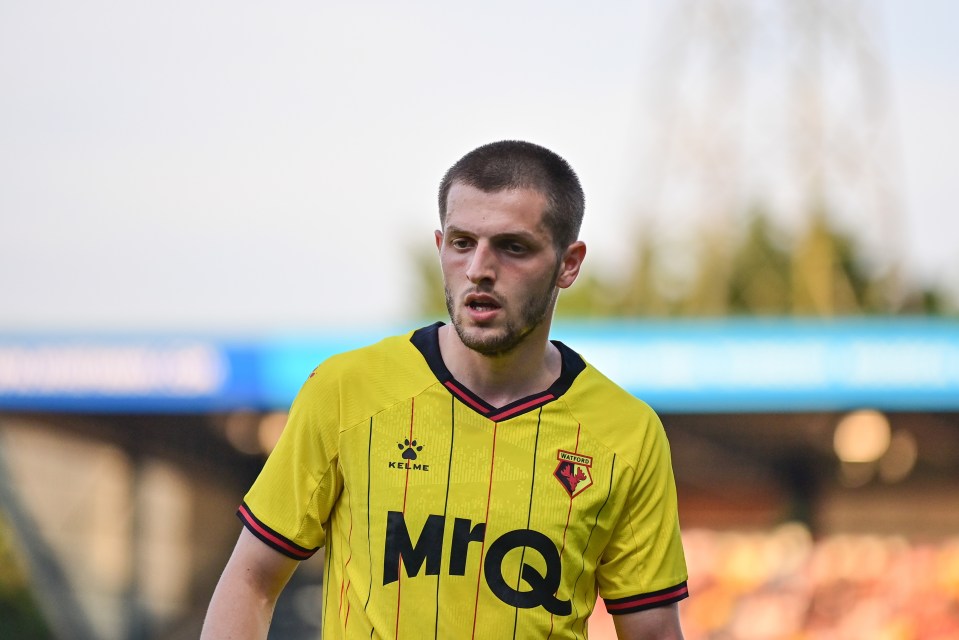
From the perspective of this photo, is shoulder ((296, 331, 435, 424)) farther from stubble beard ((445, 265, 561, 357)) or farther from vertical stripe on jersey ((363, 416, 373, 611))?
stubble beard ((445, 265, 561, 357))

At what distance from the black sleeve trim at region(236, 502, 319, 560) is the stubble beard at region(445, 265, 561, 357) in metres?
0.58

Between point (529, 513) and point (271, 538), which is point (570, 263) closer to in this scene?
point (529, 513)

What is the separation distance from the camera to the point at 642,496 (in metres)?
3.10

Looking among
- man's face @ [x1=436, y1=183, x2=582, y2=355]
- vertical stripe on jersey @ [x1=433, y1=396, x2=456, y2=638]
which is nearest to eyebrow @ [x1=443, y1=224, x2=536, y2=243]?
man's face @ [x1=436, y1=183, x2=582, y2=355]

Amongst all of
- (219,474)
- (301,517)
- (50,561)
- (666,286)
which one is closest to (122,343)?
(50,561)

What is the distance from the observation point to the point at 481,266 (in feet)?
9.41

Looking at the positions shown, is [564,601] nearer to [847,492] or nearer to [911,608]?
[911,608]

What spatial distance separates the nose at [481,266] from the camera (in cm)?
286

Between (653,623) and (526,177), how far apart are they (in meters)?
1.08

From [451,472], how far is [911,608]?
32.4ft

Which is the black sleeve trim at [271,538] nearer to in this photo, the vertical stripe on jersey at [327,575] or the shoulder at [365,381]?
the vertical stripe on jersey at [327,575]

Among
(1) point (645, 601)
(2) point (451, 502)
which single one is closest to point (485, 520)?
(2) point (451, 502)

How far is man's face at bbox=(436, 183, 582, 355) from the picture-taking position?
2.89m

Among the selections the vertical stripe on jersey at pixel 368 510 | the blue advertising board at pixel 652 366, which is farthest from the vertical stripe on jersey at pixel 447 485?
the blue advertising board at pixel 652 366
